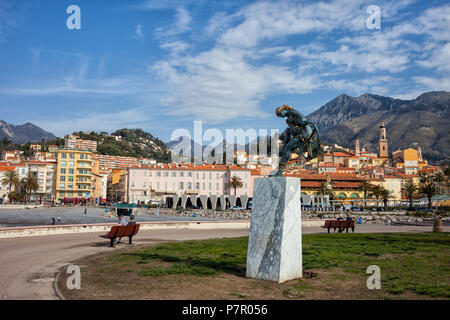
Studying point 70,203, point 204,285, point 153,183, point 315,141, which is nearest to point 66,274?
point 204,285

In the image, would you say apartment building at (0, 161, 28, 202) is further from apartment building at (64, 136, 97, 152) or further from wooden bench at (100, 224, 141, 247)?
wooden bench at (100, 224, 141, 247)

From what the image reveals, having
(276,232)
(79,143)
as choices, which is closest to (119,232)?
(276,232)

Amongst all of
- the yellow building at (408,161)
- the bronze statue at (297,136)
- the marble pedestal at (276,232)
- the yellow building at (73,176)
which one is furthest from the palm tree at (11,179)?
the yellow building at (408,161)

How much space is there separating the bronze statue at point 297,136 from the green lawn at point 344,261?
3.00m

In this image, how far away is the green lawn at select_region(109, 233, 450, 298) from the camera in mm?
7422

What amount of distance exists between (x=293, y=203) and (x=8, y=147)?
201 m

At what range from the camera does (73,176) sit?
88812 millimetres

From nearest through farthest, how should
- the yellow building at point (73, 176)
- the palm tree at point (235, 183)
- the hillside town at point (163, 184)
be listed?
the palm tree at point (235, 183) < the hillside town at point (163, 184) < the yellow building at point (73, 176)

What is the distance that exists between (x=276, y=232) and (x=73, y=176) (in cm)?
9005

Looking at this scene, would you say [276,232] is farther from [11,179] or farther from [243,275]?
[11,179]

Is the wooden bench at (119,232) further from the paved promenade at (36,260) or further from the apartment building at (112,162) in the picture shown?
the apartment building at (112,162)

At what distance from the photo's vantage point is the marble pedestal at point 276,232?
304 inches

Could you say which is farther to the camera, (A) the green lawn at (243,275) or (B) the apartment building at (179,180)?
(B) the apartment building at (179,180)
